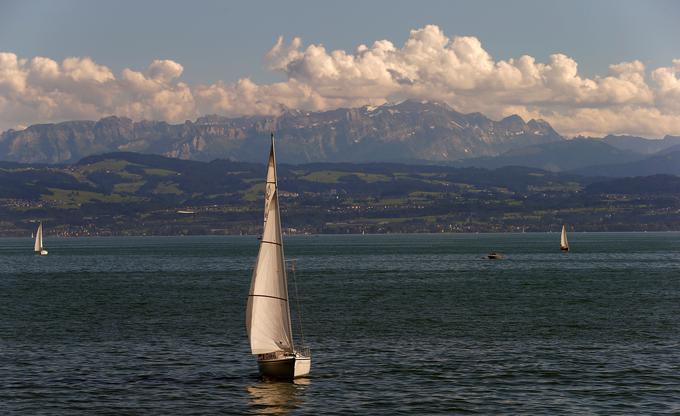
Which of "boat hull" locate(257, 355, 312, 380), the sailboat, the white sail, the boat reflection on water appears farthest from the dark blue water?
the white sail

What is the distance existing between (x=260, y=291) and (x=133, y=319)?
148ft

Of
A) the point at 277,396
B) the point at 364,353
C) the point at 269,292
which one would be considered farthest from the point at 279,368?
the point at 364,353

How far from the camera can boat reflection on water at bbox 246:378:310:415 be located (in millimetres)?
56312

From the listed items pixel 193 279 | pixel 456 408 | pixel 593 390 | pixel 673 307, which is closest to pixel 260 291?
pixel 456 408

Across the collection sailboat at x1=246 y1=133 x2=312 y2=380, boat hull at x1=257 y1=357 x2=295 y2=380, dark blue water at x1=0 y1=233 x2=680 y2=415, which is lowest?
dark blue water at x1=0 y1=233 x2=680 y2=415

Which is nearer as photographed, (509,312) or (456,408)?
(456,408)

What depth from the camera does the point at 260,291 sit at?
60.7 m

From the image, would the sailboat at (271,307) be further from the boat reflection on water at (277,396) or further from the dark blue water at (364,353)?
the dark blue water at (364,353)

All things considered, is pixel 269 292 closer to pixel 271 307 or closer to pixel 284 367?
pixel 271 307

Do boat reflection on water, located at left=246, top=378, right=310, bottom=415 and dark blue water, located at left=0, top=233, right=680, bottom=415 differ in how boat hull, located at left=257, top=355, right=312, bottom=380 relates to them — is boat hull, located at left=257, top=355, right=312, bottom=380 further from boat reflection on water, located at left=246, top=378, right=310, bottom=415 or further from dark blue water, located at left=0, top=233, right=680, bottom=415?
dark blue water, located at left=0, top=233, right=680, bottom=415

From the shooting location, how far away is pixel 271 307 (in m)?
61.2

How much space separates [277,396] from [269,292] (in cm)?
624

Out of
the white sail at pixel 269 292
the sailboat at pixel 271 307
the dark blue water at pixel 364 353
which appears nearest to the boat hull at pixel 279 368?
the sailboat at pixel 271 307

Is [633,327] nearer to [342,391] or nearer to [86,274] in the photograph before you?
[342,391]
